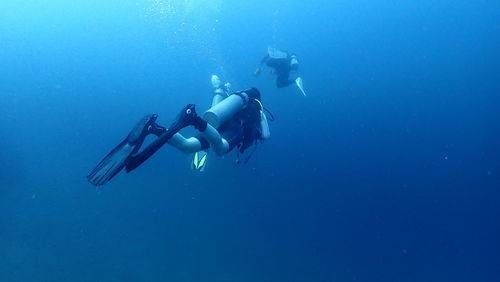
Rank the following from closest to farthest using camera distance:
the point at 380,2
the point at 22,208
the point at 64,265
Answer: the point at 64,265, the point at 22,208, the point at 380,2

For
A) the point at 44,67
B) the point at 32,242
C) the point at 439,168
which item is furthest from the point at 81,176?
the point at 44,67

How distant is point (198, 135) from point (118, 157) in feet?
3.67

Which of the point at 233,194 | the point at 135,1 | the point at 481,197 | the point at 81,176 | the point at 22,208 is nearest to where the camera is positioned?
the point at 22,208

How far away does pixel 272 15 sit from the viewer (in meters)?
77.9

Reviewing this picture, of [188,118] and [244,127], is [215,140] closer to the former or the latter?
[188,118]

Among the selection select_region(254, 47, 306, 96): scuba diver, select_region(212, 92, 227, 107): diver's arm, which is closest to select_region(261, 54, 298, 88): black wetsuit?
select_region(254, 47, 306, 96): scuba diver

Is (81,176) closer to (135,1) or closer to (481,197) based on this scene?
(481,197)

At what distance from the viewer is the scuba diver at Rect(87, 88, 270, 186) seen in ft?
8.38

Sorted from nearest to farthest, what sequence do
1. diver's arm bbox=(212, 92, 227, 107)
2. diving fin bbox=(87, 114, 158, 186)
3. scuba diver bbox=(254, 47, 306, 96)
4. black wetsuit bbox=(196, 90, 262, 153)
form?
diving fin bbox=(87, 114, 158, 186), black wetsuit bbox=(196, 90, 262, 153), diver's arm bbox=(212, 92, 227, 107), scuba diver bbox=(254, 47, 306, 96)

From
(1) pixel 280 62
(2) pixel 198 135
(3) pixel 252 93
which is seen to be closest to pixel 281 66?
(1) pixel 280 62

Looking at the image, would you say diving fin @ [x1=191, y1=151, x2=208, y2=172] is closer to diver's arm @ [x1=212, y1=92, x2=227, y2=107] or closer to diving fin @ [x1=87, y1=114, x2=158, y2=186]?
diver's arm @ [x1=212, y1=92, x2=227, y2=107]

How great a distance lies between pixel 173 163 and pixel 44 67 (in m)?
Result: 29.7

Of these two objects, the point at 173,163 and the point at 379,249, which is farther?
the point at 173,163

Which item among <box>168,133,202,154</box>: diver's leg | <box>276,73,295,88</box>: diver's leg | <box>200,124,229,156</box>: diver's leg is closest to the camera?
<box>168,133,202,154</box>: diver's leg
